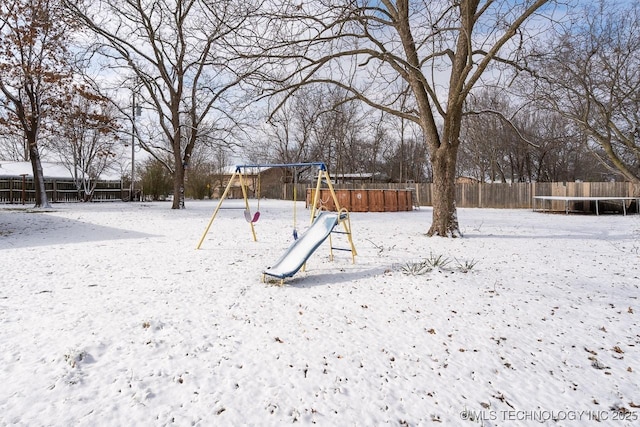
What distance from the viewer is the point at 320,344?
3096 millimetres

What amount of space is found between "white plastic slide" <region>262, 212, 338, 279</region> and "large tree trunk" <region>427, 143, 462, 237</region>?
3.88 m

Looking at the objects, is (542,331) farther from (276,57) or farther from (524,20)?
(276,57)

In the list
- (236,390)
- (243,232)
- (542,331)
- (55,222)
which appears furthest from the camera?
(55,222)

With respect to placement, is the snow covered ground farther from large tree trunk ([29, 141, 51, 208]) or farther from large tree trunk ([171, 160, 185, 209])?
large tree trunk ([29, 141, 51, 208])

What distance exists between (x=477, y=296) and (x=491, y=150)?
32.1 metres

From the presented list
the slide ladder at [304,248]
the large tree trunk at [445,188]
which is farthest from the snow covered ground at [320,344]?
the large tree trunk at [445,188]

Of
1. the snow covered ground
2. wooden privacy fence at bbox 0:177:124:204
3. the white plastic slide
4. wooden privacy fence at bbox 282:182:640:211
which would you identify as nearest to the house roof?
wooden privacy fence at bbox 0:177:124:204

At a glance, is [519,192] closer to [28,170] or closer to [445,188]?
[445,188]

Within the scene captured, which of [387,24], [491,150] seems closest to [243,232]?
[387,24]

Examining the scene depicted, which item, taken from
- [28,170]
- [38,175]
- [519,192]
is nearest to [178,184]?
[38,175]

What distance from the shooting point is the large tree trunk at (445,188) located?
28.8 feet

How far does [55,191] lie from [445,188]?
99.1ft

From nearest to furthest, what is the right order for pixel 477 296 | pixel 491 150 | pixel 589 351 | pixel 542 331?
1. pixel 589 351
2. pixel 542 331
3. pixel 477 296
4. pixel 491 150

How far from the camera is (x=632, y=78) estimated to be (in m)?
12.3
